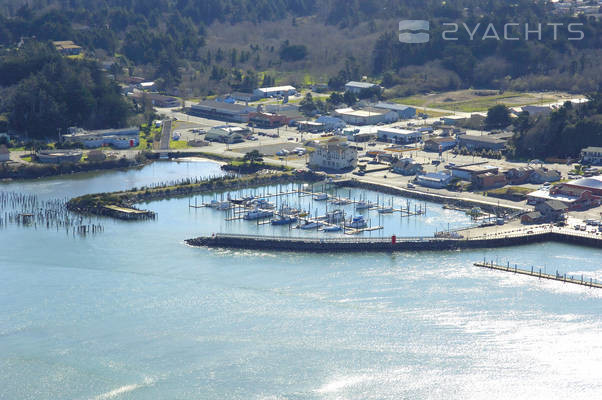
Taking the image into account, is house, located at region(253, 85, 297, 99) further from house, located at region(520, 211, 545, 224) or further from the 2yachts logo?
house, located at region(520, 211, 545, 224)

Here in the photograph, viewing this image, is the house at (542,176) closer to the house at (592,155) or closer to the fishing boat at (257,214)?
the house at (592,155)

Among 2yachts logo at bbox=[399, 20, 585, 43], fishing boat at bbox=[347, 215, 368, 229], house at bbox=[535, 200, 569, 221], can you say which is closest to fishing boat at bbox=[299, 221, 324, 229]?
fishing boat at bbox=[347, 215, 368, 229]

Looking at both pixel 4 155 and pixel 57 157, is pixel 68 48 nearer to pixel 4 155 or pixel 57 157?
pixel 4 155

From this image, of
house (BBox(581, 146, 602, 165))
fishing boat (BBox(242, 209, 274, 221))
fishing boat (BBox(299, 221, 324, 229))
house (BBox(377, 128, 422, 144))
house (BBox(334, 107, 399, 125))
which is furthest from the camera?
house (BBox(334, 107, 399, 125))

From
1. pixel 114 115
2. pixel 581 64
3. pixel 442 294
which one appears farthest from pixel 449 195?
pixel 581 64

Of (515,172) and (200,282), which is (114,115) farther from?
(200,282)
